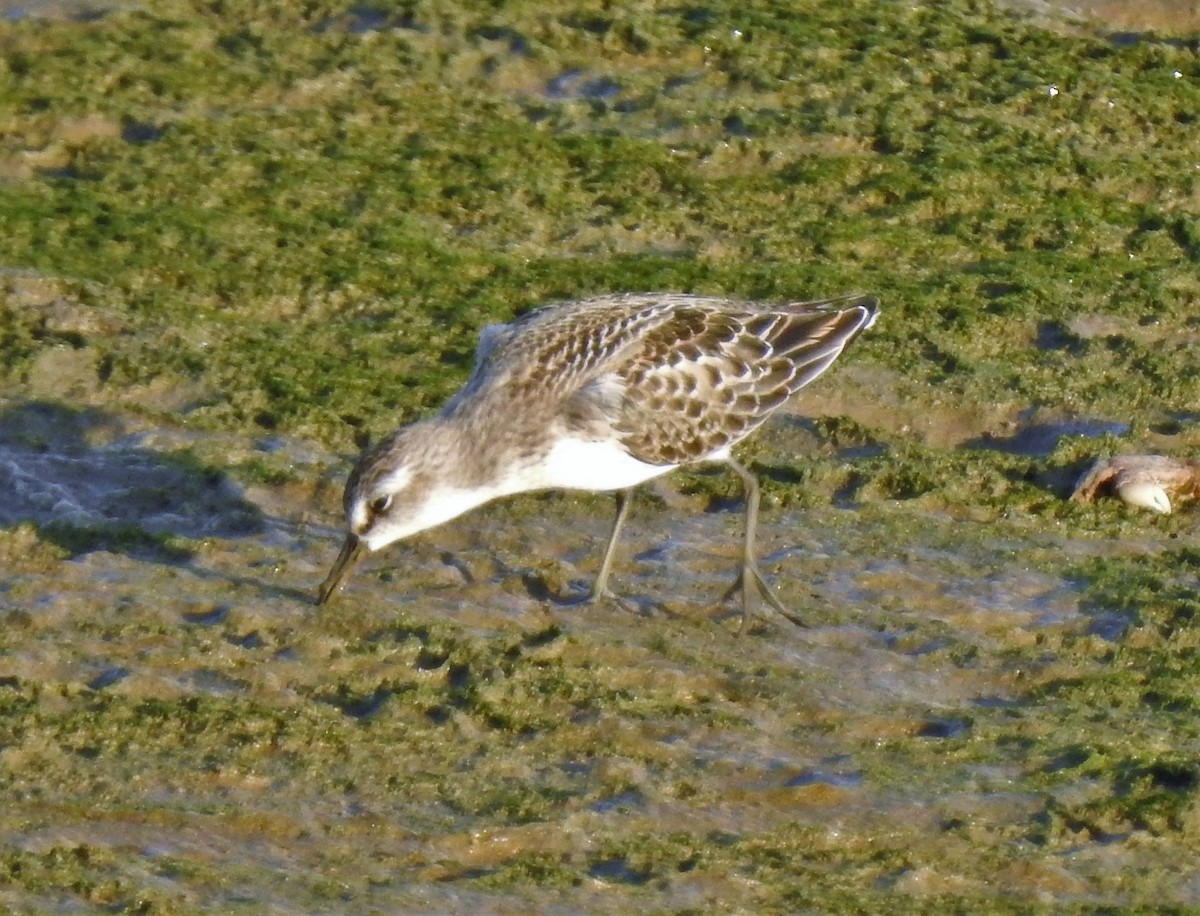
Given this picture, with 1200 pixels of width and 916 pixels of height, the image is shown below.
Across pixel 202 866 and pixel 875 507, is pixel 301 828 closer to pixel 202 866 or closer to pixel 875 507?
pixel 202 866

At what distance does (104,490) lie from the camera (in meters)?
7.42

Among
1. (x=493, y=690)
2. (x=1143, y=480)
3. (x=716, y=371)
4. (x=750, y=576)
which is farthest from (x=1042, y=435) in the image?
(x=493, y=690)

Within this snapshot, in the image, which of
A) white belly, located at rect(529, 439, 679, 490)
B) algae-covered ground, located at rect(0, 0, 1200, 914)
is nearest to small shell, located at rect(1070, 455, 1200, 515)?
algae-covered ground, located at rect(0, 0, 1200, 914)

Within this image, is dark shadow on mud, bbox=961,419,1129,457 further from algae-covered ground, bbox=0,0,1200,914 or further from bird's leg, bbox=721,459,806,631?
bird's leg, bbox=721,459,806,631

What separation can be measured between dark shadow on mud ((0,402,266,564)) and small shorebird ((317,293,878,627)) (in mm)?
788

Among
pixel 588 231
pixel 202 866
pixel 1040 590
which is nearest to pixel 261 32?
pixel 588 231

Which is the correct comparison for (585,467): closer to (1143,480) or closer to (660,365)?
(660,365)

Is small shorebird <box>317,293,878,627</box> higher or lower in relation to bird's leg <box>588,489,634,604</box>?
higher

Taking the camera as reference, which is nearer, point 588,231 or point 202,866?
point 202,866

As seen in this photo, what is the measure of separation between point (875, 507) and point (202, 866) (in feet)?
10.2

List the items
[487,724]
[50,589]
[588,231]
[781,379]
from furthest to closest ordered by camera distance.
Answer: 1. [588,231]
2. [781,379]
3. [50,589]
4. [487,724]

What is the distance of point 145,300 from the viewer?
858 cm

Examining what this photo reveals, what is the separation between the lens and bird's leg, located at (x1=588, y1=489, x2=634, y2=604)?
271 inches

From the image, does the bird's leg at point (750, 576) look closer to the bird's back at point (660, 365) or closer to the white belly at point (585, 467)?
the bird's back at point (660, 365)
